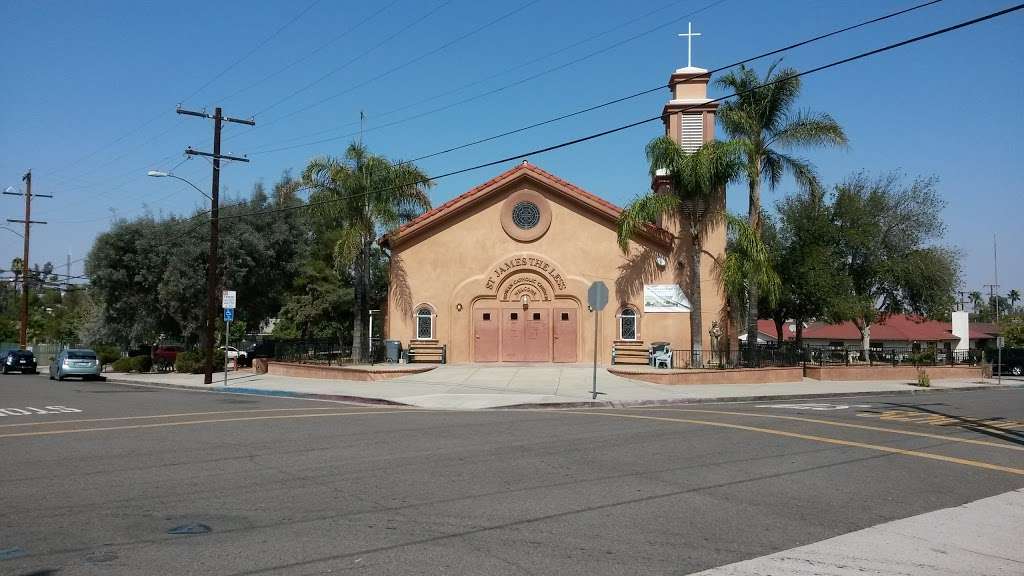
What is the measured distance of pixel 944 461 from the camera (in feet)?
38.2

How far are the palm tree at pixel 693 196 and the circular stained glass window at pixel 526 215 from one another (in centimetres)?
424

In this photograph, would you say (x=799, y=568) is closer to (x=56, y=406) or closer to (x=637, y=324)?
(x=56, y=406)

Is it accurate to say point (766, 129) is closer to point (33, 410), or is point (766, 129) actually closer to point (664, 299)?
point (664, 299)

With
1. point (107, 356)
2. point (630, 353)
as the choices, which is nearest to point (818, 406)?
point (630, 353)

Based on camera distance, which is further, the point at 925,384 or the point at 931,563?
the point at 925,384

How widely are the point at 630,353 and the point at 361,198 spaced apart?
12421 mm

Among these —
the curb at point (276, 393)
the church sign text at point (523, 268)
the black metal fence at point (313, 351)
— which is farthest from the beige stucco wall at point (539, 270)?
the curb at point (276, 393)

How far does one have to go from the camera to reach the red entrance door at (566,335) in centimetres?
3334

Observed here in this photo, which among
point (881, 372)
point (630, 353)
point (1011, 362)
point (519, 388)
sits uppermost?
point (630, 353)

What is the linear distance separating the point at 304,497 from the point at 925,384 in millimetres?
28023

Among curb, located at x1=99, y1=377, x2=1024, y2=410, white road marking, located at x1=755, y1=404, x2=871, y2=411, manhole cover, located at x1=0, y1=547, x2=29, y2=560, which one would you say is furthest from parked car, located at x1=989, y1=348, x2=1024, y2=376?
manhole cover, located at x1=0, y1=547, x2=29, y2=560

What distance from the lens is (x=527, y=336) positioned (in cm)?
3359

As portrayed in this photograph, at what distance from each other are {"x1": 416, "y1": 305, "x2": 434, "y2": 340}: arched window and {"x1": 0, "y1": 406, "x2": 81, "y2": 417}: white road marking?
635 inches

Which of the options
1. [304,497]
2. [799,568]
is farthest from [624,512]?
[304,497]
